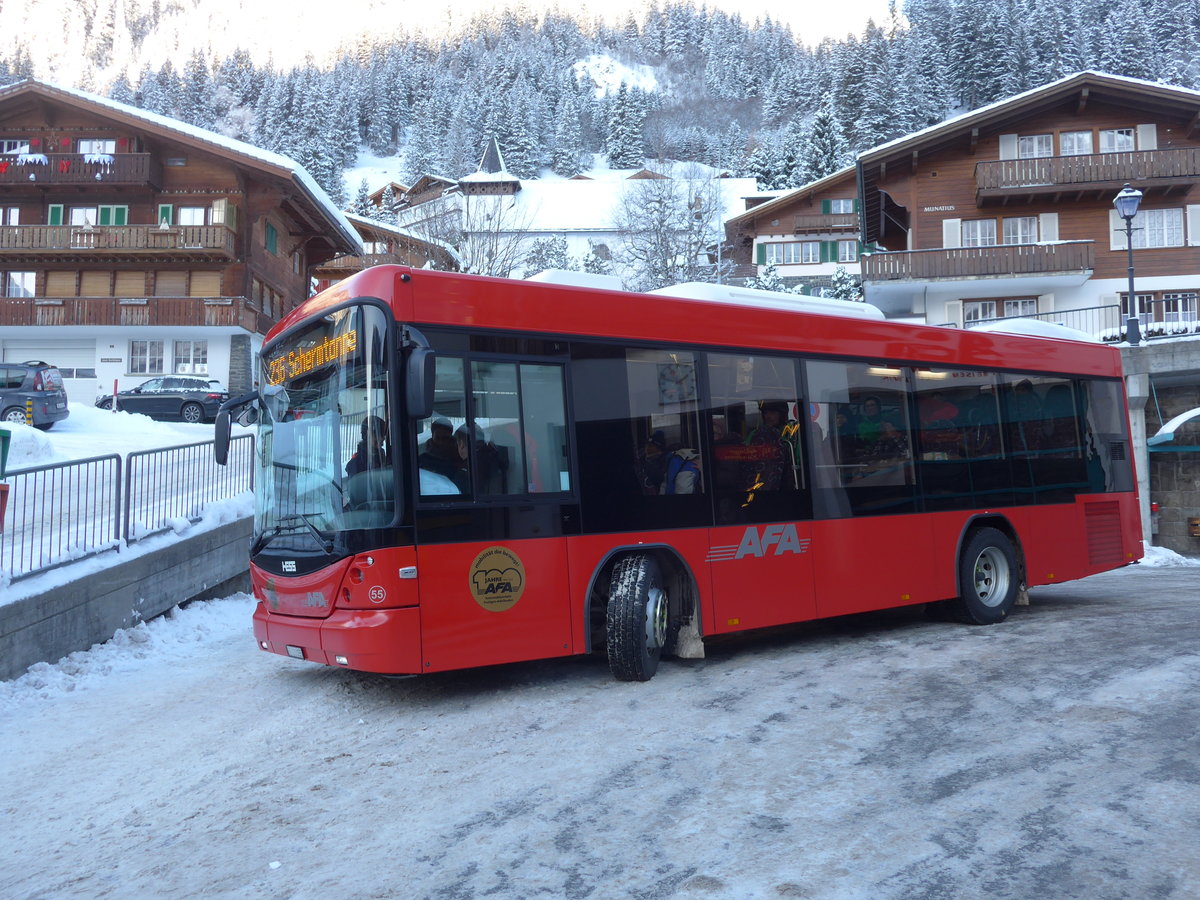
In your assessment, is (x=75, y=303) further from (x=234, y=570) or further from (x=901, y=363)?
(x=901, y=363)

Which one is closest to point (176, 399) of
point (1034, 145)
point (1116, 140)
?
point (1034, 145)

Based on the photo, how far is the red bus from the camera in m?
6.46

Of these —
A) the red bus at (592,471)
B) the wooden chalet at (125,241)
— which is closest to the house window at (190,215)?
the wooden chalet at (125,241)

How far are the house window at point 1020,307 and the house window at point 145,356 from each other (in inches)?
1385

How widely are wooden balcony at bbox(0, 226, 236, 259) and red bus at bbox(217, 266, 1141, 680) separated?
113ft

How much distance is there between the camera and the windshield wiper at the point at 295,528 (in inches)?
259

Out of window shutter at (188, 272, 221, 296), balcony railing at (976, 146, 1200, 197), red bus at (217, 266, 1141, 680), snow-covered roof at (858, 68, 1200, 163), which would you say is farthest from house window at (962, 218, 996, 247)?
window shutter at (188, 272, 221, 296)

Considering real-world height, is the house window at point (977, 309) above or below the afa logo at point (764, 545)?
above

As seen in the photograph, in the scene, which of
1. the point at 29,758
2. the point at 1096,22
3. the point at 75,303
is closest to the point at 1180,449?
the point at 29,758

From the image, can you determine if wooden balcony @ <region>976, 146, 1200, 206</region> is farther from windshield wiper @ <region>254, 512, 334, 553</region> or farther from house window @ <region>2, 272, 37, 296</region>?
house window @ <region>2, 272, 37, 296</region>

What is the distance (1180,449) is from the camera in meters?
21.0

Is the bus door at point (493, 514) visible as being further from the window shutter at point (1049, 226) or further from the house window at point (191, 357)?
the house window at point (191, 357)

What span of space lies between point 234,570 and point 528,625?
6453 mm

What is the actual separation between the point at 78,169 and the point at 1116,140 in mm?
42028
